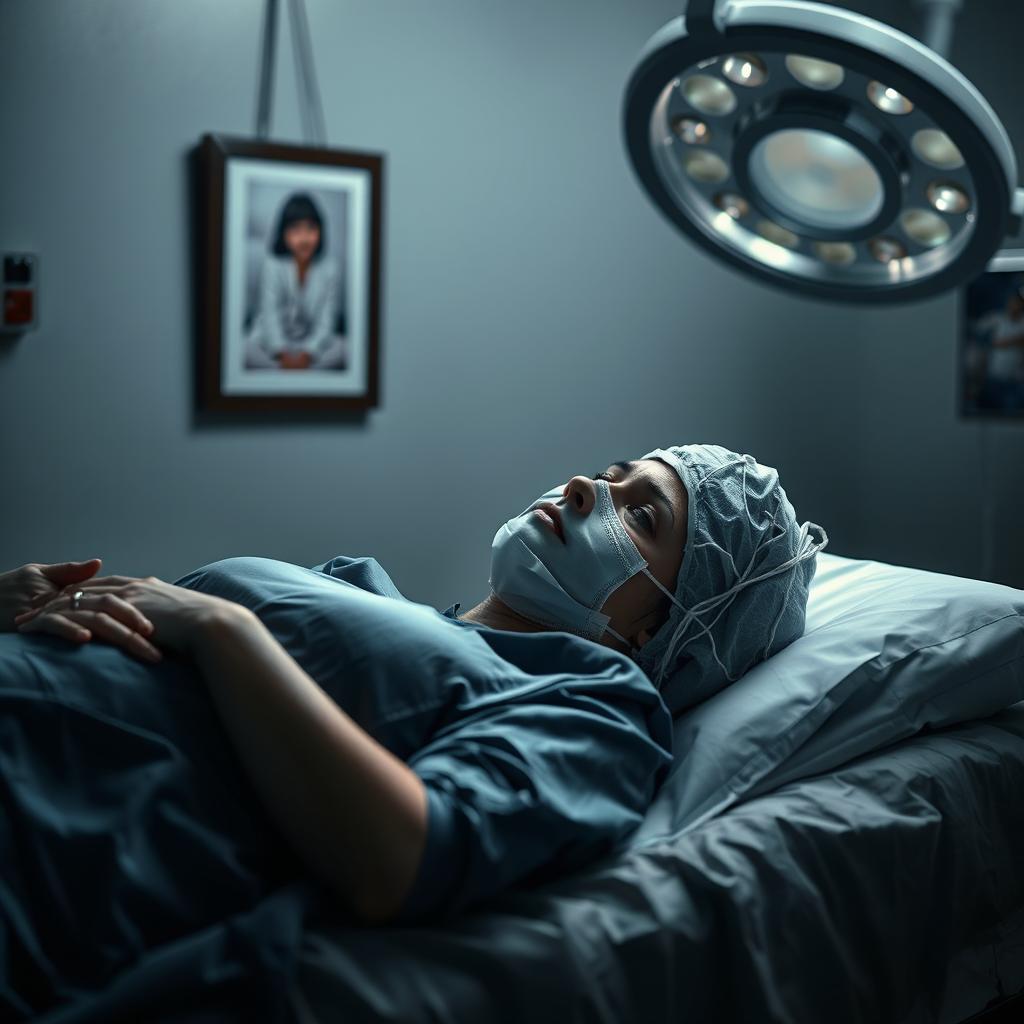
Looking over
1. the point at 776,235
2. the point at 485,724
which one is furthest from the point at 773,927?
the point at 776,235

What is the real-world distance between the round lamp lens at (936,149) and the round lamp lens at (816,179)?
1.8 inches

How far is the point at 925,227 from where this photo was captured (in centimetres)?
97

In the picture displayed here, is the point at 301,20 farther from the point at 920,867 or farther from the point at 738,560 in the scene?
the point at 920,867

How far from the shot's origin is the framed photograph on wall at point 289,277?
2.59 m

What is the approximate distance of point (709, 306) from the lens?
3.24 m

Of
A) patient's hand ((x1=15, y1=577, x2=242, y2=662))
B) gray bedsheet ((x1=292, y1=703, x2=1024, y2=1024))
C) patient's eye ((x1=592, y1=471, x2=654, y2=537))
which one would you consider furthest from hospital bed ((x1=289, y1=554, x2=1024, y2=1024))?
patient's hand ((x1=15, y1=577, x2=242, y2=662))

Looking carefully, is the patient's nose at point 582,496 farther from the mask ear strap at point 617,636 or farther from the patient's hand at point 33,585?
the patient's hand at point 33,585

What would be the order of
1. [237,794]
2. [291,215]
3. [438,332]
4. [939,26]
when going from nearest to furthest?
[237,794] < [939,26] < [291,215] < [438,332]

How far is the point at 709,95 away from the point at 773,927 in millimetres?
801

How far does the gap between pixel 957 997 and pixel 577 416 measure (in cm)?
198

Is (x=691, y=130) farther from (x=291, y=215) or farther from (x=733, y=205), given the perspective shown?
(x=291, y=215)

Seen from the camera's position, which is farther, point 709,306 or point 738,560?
point 709,306

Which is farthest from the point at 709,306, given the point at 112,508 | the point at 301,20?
the point at 112,508

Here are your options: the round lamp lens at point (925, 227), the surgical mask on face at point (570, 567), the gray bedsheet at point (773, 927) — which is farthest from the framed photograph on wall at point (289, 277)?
the round lamp lens at point (925, 227)
